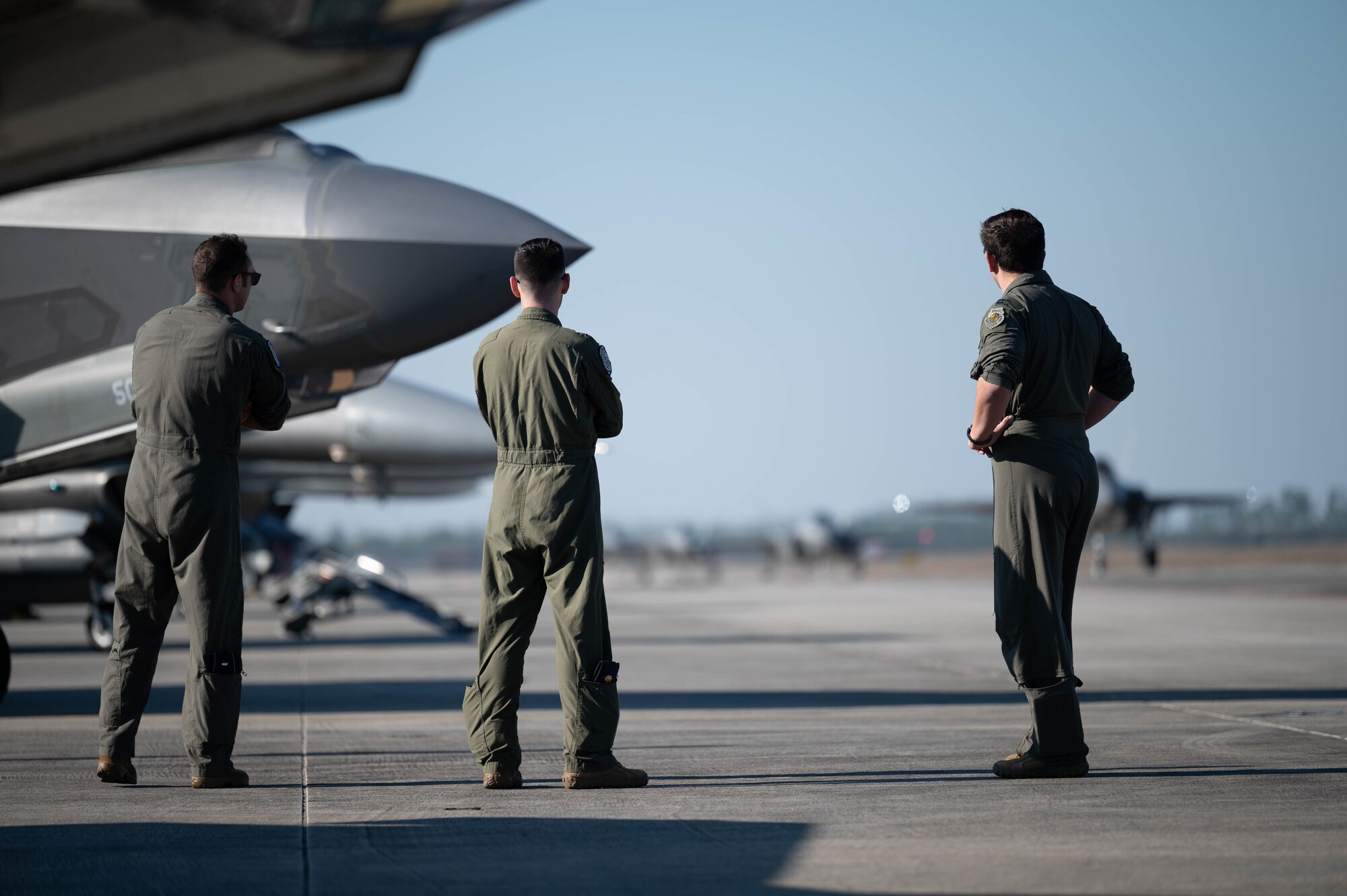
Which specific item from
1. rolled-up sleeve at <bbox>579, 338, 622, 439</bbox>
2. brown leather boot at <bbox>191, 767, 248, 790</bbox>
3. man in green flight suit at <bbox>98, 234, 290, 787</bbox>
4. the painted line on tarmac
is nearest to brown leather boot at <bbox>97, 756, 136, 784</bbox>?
man in green flight suit at <bbox>98, 234, 290, 787</bbox>

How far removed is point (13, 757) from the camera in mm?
6121

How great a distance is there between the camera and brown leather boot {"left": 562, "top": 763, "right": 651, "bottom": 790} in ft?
15.9

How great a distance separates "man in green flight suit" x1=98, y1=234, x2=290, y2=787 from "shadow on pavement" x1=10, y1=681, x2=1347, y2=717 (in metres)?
3.32

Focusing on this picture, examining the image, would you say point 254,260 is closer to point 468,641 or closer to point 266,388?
point 266,388

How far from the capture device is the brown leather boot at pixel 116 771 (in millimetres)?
5113

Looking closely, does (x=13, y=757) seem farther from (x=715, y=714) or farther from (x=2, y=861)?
(x=715, y=714)

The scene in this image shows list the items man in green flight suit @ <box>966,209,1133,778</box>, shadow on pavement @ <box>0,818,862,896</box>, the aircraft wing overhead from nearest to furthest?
the aircraft wing overhead
shadow on pavement @ <box>0,818,862,896</box>
man in green flight suit @ <box>966,209,1133,778</box>

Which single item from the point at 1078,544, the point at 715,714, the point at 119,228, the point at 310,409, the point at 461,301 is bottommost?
the point at 715,714

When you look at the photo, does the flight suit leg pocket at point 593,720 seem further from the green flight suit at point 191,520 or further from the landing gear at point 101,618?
the landing gear at point 101,618

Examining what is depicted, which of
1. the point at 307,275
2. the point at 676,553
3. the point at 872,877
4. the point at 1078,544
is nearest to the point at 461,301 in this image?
the point at 307,275

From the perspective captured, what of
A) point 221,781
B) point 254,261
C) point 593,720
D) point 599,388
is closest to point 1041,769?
point 593,720

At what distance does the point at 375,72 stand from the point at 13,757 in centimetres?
449

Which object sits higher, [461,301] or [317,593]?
[461,301]

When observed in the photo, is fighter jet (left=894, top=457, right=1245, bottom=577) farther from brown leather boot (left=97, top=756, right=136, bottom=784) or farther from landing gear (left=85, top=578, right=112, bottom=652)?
brown leather boot (left=97, top=756, right=136, bottom=784)
